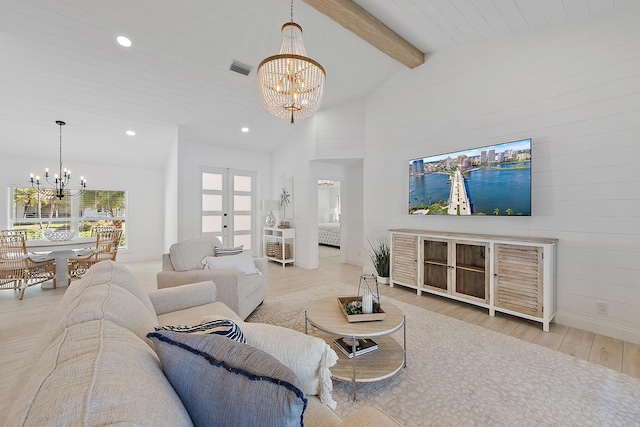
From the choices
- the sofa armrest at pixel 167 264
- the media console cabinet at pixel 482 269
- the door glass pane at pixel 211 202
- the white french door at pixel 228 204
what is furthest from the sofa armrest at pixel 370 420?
the door glass pane at pixel 211 202

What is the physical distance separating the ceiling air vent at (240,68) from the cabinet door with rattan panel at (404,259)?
3248mm

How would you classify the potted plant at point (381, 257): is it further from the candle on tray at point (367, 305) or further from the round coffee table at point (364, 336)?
the candle on tray at point (367, 305)

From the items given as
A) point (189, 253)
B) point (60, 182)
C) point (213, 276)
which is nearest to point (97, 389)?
point (213, 276)

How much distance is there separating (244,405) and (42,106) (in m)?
5.50

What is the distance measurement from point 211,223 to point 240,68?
333 cm

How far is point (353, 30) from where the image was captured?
10.9 feet

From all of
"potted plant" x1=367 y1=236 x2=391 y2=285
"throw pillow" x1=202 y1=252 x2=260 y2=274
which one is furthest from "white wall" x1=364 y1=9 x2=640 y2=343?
"throw pillow" x1=202 y1=252 x2=260 y2=274

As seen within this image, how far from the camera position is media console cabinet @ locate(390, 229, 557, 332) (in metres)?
2.88

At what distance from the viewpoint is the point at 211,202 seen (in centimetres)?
604

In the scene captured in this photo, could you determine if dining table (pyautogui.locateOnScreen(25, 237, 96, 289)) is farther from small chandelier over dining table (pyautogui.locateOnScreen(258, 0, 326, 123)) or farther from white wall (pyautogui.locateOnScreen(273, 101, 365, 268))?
small chandelier over dining table (pyautogui.locateOnScreen(258, 0, 326, 123))

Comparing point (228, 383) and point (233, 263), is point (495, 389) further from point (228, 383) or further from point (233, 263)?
point (233, 263)

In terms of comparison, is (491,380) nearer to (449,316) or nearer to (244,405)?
(449,316)

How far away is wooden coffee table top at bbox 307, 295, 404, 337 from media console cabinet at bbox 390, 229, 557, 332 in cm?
170

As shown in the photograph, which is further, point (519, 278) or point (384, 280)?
point (384, 280)
